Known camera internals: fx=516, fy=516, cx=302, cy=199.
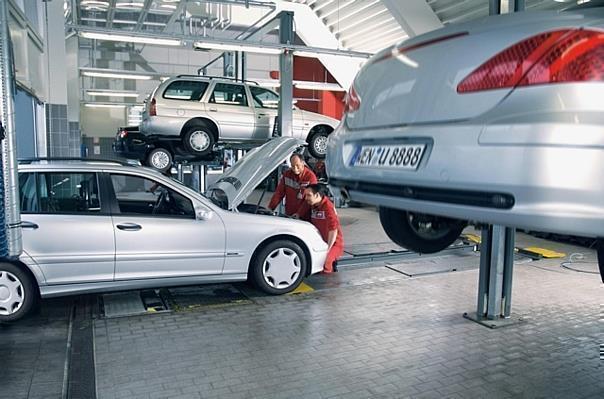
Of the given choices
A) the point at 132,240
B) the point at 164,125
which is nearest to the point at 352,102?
the point at 132,240

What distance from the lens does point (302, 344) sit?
4090 millimetres

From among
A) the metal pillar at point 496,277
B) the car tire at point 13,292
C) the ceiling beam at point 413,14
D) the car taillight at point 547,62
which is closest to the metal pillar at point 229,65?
the ceiling beam at point 413,14

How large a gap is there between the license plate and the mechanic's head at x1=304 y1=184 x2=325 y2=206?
3.38 m

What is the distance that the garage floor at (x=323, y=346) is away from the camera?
132 inches

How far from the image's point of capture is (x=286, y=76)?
7.94 metres

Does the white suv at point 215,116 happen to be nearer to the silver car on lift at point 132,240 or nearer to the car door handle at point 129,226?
the silver car on lift at point 132,240

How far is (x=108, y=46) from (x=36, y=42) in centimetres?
1206

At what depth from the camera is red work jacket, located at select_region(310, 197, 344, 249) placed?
230 inches

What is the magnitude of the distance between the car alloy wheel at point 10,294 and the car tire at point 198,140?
4264 mm

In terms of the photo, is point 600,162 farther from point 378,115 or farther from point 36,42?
point 36,42

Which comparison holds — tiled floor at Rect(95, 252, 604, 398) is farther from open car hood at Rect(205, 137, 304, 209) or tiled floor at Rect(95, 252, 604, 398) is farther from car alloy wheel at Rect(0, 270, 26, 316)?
open car hood at Rect(205, 137, 304, 209)

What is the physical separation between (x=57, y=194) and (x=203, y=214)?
1.33 metres

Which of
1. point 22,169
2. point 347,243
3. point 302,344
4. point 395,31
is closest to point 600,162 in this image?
point 302,344

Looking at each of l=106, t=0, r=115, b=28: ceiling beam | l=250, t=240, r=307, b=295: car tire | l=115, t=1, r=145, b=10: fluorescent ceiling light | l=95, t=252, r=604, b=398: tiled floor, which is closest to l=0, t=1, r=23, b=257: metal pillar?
l=95, t=252, r=604, b=398: tiled floor
